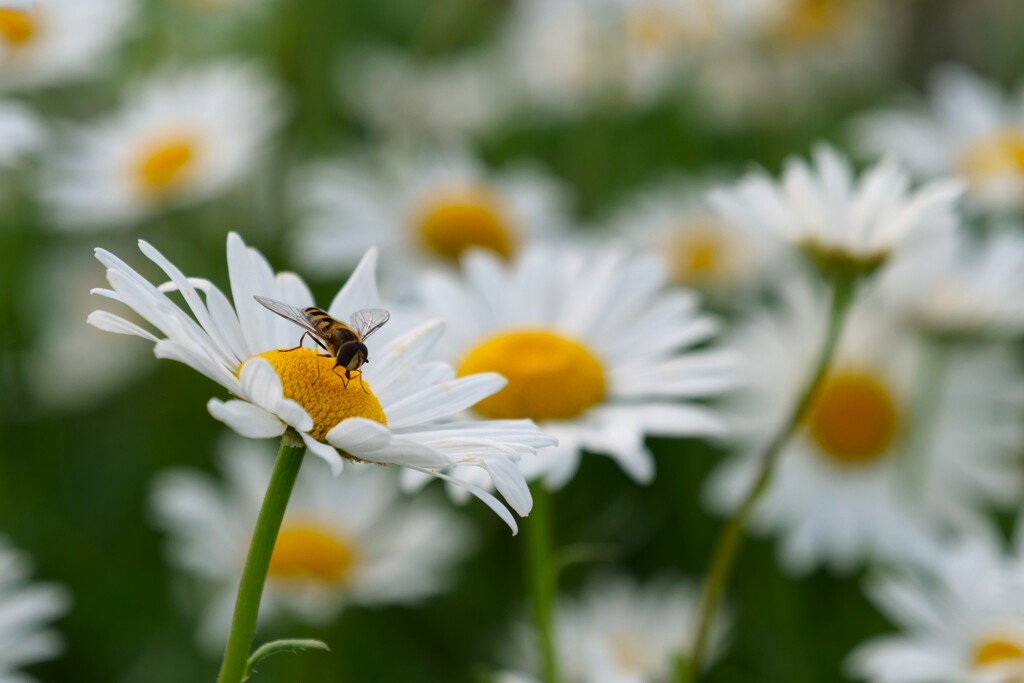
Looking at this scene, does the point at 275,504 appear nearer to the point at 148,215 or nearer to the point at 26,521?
the point at 26,521

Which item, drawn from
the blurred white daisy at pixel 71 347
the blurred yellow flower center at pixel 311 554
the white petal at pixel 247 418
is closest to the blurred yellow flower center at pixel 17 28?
the blurred white daisy at pixel 71 347

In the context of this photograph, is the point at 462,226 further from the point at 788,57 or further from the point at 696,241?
the point at 788,57

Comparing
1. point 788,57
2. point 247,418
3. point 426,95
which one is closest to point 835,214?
point 247,418

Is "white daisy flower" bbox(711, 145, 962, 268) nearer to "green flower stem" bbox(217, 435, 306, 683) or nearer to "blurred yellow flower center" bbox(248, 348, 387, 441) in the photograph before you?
"blurred yellow flower center" bbox(248, 348, 387, 441)

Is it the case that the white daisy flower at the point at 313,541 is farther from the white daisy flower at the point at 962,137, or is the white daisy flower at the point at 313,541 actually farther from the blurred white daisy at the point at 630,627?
the white daisy flower at the point at 962,137

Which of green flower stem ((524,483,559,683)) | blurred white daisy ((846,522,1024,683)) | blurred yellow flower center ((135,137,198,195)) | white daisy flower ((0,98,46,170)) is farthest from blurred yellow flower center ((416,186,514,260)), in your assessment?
green flower stem ((524,483,559,683))
